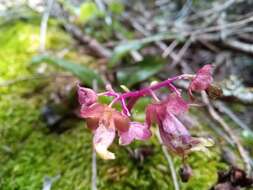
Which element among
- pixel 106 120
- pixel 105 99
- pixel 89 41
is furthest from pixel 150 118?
pixel 89 41

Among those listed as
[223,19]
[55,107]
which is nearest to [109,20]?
[223,19]

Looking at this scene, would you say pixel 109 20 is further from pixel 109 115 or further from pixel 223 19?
pixel 109 115

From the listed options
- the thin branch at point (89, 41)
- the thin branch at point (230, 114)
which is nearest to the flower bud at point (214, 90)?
the thin branch at point (230, 114)

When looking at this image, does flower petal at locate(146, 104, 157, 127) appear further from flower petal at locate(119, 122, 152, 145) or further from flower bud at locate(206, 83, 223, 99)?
flower bud at locate(206, 83, 223, 99)

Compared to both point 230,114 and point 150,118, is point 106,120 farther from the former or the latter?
→ point 230,114

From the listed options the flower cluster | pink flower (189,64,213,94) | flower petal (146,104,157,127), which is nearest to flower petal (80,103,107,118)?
the flower cluster

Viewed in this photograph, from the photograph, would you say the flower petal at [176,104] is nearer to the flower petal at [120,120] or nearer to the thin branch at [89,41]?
the flower petal at [120,120]
